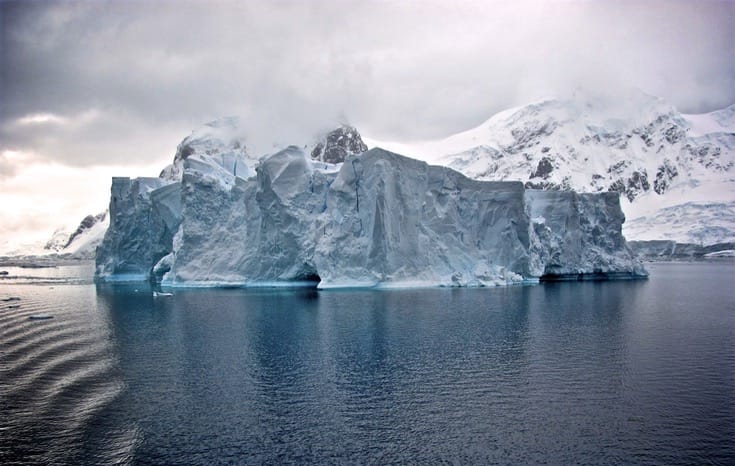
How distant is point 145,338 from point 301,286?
21.2 metres

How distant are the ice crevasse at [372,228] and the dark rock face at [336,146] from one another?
80.7 metres

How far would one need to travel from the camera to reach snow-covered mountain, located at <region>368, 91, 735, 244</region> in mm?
147125

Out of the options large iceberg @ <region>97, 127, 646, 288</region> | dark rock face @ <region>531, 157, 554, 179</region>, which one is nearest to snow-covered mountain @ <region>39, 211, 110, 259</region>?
dark rock face @ <region>531, 157, 554, 179</region>

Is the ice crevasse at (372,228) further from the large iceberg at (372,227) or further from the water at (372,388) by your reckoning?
the water at (372,388)

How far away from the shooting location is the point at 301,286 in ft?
140

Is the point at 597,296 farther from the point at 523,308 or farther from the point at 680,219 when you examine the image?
the point at 680,219

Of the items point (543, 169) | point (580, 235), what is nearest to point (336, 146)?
point (543, 169)

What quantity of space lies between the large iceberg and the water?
437 inches

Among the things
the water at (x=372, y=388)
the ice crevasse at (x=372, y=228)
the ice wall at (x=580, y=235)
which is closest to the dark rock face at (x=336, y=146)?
the ice crevasse at (x=372, y=228)

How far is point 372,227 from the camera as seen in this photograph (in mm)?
37719

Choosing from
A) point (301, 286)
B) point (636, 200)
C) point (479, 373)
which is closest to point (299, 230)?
point (301, 286)

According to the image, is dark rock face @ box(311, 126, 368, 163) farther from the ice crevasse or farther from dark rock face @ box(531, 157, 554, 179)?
the ice crevasse

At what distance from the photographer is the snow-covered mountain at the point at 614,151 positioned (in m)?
147

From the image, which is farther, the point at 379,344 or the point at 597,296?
the point at 597,296
